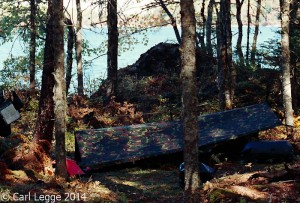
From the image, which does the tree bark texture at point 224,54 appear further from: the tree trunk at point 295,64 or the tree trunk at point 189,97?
the tree trunk at point 189,97

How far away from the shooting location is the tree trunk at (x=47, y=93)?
36.9 ft

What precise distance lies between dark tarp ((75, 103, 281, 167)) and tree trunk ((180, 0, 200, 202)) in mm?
4326

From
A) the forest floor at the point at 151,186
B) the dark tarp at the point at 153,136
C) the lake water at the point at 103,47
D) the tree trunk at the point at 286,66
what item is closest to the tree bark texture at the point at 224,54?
the dark tarp at the point at 153,136

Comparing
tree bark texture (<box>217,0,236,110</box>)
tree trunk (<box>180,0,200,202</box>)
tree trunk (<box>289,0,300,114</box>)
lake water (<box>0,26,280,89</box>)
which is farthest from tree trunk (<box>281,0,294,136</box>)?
tree trunk (<box>180,0,200,202</box>)

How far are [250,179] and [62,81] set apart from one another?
4.91 m

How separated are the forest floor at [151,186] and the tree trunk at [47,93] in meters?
1.64

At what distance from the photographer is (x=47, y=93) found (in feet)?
37.3

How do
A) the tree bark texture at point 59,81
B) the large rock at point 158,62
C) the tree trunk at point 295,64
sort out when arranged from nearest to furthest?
1. the tree bark texture at point 59,81
2. the tree trunk at point 295,64
3. the large rock at point 158,62

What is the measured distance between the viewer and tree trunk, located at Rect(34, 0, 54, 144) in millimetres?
11234

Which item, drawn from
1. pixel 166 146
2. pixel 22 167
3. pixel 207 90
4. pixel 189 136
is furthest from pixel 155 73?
pixel 189 136

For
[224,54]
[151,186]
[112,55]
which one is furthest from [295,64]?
[151,186]

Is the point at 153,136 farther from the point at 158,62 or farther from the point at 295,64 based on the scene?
the point at 158,62

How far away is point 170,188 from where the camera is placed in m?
9.93

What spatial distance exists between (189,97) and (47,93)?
5146 millimetres
